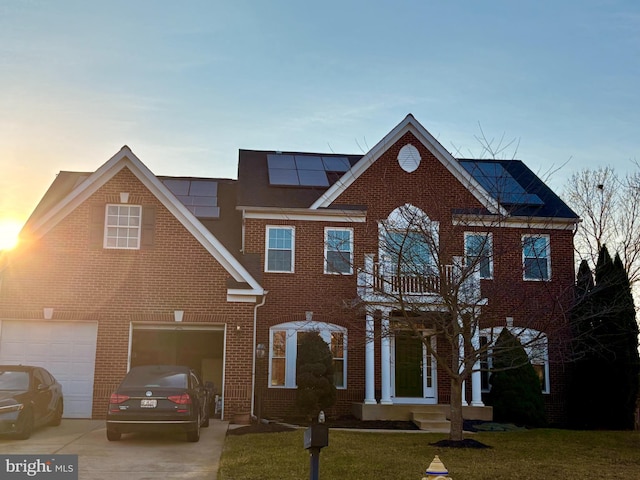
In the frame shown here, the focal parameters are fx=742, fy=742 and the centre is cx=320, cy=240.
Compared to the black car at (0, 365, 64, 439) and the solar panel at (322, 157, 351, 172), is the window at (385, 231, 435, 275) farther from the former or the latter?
the solar panel at (322, 157, 351, 172)

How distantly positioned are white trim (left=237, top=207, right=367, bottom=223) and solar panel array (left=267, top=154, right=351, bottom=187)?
139 cm

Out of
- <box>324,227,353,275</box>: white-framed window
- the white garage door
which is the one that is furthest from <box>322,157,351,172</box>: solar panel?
the white garage door

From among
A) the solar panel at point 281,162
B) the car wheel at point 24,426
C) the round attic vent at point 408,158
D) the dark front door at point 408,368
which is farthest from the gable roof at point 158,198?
the round attic vent at point 408,158

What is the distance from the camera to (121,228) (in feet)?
62.9

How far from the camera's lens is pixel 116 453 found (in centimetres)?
1302

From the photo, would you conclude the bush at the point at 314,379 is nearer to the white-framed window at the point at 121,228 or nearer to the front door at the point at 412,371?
the front door at the point at 412,371

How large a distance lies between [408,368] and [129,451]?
36.2 feet

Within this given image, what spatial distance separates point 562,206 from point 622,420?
22.5ft

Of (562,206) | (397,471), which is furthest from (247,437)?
(562,206)

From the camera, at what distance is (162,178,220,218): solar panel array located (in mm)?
24156

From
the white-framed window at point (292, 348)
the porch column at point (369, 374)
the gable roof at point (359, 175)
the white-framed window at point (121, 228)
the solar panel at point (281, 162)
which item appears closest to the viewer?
the white-framed window at point (121, 228)

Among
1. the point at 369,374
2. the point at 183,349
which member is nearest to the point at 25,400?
the point at 183,349

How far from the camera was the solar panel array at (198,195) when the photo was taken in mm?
24156

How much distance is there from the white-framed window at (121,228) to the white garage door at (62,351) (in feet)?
7.07
